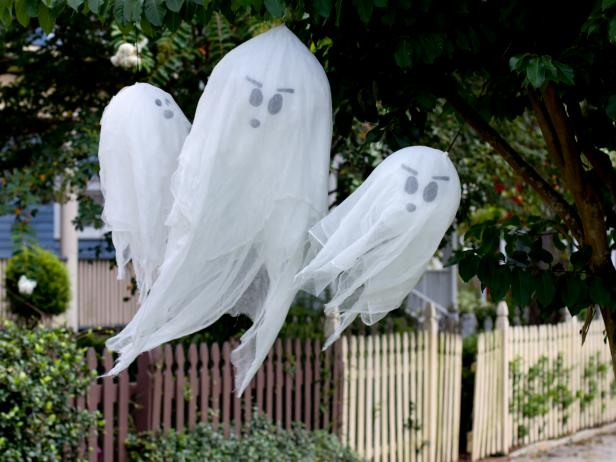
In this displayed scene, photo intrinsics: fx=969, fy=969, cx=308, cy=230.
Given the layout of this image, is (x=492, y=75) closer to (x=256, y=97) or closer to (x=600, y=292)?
(x=600, y=292)

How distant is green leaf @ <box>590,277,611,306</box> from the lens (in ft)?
9.53

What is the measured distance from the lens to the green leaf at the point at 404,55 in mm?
2686

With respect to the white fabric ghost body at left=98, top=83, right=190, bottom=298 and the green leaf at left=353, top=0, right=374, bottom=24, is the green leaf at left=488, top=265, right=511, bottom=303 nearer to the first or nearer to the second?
the green leaf at left=353, top=0, right=374, bottom=24

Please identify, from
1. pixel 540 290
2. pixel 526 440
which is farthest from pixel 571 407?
pixel 540 290

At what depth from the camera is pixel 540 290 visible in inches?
116

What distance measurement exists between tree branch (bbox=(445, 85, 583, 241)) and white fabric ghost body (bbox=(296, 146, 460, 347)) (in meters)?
0.94

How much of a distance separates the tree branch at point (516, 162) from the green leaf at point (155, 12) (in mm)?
1150

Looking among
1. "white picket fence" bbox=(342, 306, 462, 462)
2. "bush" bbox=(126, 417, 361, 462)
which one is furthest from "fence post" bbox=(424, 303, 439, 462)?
"bush" bbox=(126, 417, 361, 462)

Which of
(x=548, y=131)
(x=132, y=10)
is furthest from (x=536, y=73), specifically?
(x=132, y=10)

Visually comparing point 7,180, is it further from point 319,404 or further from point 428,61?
point 428,61

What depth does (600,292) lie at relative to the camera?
2.92m

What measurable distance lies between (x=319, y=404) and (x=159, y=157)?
5.49 meters

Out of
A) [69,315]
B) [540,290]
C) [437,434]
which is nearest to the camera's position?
[540,290]

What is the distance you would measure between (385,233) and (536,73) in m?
0.65
